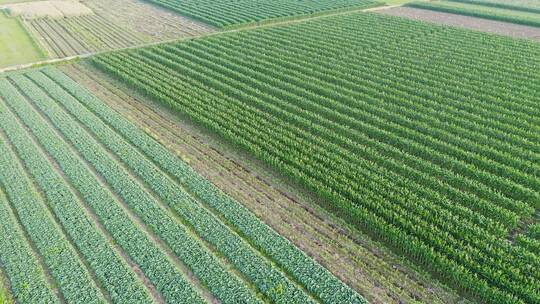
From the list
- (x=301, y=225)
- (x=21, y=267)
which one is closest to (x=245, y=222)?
(x=301, y=225)

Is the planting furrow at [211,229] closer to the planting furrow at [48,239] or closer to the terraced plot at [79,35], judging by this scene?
the planting furrow at [48,239]

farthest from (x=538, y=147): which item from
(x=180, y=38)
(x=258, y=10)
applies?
(x=258, y=10)

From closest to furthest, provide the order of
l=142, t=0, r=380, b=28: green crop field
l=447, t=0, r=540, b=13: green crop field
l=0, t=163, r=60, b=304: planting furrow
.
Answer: l=0, t=163, r=60, b=304: planting furrow < l=142, t=0, r=380, b=28: green crop field < l=447, t=0, r=540, b=13: green crop field

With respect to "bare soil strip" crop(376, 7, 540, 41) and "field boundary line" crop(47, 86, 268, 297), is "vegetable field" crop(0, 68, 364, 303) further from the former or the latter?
"bare soil strip" crop(376, 7, 540, 41)

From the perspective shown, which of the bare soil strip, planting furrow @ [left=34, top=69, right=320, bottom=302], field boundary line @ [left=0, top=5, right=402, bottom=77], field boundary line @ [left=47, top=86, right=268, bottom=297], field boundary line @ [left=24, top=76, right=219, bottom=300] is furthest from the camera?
the bare soil strip

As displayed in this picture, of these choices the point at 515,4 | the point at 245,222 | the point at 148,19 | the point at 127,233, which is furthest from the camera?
the point at 515,4

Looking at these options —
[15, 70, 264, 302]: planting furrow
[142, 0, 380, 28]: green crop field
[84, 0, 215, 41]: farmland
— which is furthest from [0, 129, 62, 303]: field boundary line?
[142, 0, 380, 28]: green crop field

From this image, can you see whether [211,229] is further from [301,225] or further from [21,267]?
[21,267]

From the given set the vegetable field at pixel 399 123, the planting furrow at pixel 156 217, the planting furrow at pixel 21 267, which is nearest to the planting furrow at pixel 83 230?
the planting furrow at pixel 21 267
